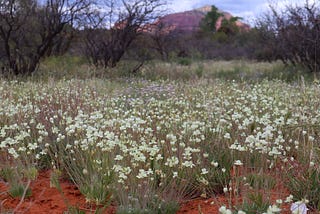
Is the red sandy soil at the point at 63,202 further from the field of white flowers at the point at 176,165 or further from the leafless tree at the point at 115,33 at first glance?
the leafless tree at the point at 115,33

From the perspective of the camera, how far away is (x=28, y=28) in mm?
12719

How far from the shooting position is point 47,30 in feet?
42.9

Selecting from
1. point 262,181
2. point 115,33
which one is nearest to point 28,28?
point 115,33

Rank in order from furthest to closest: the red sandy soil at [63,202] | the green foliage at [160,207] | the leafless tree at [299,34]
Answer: the leafless tree at [299,34], the red sandy soil at [63,202], the green foliage at [160,207]

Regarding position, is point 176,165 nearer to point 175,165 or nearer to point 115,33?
point 175,165

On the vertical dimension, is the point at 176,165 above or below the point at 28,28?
below

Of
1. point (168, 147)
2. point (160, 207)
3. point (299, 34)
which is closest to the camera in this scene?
point (160, 207)

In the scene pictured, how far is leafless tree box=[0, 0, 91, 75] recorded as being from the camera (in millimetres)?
11945

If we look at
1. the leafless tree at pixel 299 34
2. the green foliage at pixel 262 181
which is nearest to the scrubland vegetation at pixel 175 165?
the green foliage at pixel 262 181

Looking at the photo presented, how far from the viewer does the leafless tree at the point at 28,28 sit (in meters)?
11.9

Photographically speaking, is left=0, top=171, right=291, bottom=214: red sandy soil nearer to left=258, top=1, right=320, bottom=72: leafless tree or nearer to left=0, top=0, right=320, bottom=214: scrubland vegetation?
left=0, top=0, right=320, bottom=214: scrubland vegetation

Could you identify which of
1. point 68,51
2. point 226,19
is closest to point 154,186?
point 68,51

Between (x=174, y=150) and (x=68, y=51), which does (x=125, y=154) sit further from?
(x=68, y=51)

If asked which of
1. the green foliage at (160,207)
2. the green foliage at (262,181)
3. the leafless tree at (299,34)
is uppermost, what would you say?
the leafless tree at (299,34)
